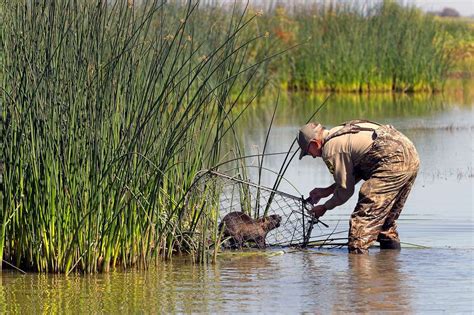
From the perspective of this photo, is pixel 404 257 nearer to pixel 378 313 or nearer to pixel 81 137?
pixel 378 313

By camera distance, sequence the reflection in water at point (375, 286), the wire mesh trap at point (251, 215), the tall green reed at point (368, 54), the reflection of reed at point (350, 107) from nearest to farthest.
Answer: the reflection in water at point (375, 286), the wire mesh trap at point (251, 215), the reflection of reed at point (350, 107), the tall green reed at point (368, 54)

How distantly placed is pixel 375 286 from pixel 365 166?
1502 millimetres

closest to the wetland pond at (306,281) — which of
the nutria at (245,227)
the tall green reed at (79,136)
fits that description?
the nutria at (245,227)

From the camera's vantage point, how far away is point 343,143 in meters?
9.19

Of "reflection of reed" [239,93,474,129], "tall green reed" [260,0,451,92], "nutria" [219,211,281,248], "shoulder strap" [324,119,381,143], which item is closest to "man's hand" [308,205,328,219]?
"nutria" [219,211,281,248]

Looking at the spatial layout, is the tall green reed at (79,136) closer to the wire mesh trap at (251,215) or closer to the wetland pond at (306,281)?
the wetland pond at (306,281)

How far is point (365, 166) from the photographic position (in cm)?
931

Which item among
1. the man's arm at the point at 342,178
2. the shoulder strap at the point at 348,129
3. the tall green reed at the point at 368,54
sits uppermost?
the tall green reed at the point at 368,54

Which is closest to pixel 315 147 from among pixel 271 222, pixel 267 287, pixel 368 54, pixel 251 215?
pixel 271 222

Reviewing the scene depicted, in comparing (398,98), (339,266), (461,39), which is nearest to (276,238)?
(339,266)

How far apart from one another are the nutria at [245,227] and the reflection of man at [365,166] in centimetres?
45

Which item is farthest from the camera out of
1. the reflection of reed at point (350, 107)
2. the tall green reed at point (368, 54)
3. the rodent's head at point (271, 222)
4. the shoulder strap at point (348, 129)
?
the tall green reed at point (368, 54)

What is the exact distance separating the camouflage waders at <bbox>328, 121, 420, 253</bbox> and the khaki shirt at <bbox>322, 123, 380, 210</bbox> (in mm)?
60

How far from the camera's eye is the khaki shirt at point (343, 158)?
915 cm
